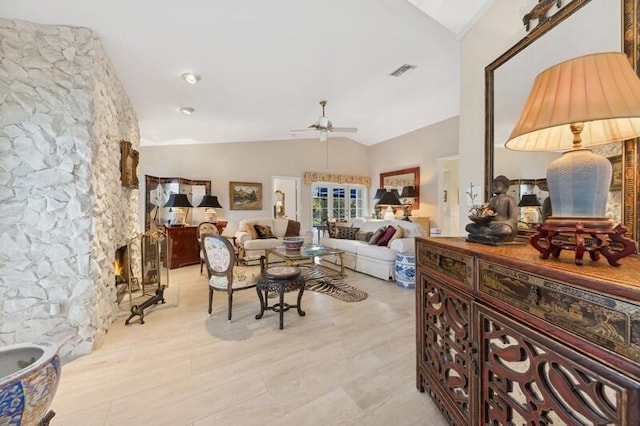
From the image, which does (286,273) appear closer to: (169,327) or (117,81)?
(169,327)

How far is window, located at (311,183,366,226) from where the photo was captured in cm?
779

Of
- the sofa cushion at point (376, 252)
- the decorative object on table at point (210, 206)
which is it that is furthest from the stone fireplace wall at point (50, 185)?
the sofa cushion at point (376, 252)

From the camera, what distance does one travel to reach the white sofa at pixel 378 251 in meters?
4.17

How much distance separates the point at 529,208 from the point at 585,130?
0.51m

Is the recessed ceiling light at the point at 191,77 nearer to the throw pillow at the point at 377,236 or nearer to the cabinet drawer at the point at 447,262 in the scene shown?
the cabinet drawer at the point at 447,262

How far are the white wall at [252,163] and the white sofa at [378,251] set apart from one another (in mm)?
2592

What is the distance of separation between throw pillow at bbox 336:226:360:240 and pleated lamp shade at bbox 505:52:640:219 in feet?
14.7

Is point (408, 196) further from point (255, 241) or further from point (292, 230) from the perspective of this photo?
point (255, 241)

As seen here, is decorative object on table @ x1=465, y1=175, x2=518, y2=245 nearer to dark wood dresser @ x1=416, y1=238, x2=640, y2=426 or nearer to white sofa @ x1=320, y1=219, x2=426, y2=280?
dark wood dresser @ x1=416, y1=238, x2=640, y2=426

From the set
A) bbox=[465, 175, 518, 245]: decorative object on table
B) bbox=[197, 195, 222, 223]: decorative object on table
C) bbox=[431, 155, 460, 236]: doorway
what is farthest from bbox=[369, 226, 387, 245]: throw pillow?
bbox=[197, 195, 222, 223]: decorative object on table

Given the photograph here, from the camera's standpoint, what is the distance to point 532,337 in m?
0.91

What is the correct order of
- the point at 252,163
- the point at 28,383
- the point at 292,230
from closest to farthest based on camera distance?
the point at 28,383 < the point at 292,230 < the point at 252,163

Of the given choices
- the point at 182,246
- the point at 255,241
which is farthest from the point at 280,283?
the point at 182,246

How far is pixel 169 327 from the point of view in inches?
107
